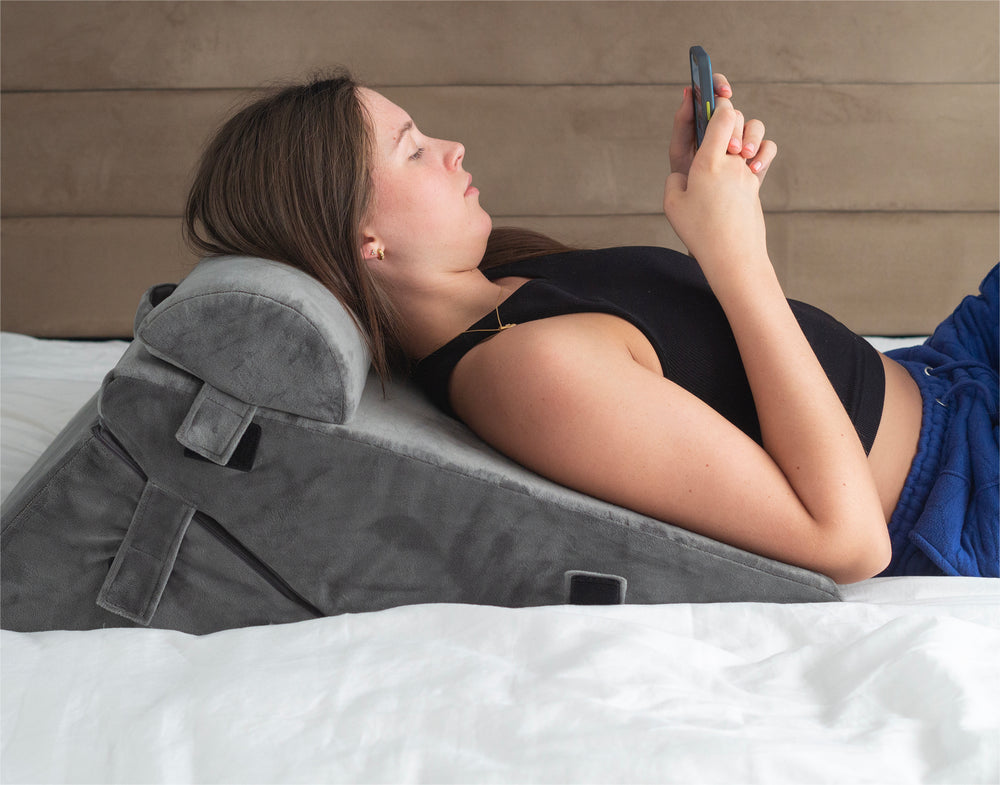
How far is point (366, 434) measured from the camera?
0.81m

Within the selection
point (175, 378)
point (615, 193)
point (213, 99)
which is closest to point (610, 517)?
point (175, 378)

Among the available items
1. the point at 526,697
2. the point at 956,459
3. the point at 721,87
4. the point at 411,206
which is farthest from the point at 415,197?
the point at 956,459

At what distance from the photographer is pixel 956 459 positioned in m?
0.98

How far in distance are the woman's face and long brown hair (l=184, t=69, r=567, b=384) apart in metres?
0.02

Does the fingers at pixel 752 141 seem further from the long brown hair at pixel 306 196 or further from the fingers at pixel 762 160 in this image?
the long brown hair at pixel 306 196

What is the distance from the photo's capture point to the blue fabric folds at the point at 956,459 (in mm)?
908

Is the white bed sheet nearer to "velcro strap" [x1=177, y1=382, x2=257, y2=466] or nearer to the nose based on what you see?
"velcro strap" [x1=177, y1=382, x2=257, y2=466]

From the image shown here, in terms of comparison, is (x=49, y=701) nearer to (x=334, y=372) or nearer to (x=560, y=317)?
(x=334, y=372)

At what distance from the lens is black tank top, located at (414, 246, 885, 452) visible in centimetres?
94

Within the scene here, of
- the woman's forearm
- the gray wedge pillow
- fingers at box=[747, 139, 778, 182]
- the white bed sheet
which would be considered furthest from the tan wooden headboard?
the white bed sheet

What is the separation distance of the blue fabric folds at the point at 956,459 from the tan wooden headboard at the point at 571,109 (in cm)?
115

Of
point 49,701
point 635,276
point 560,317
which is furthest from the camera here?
point 635,276

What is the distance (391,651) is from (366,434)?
21cm

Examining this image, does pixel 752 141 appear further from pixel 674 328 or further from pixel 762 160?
pixel 674 328
